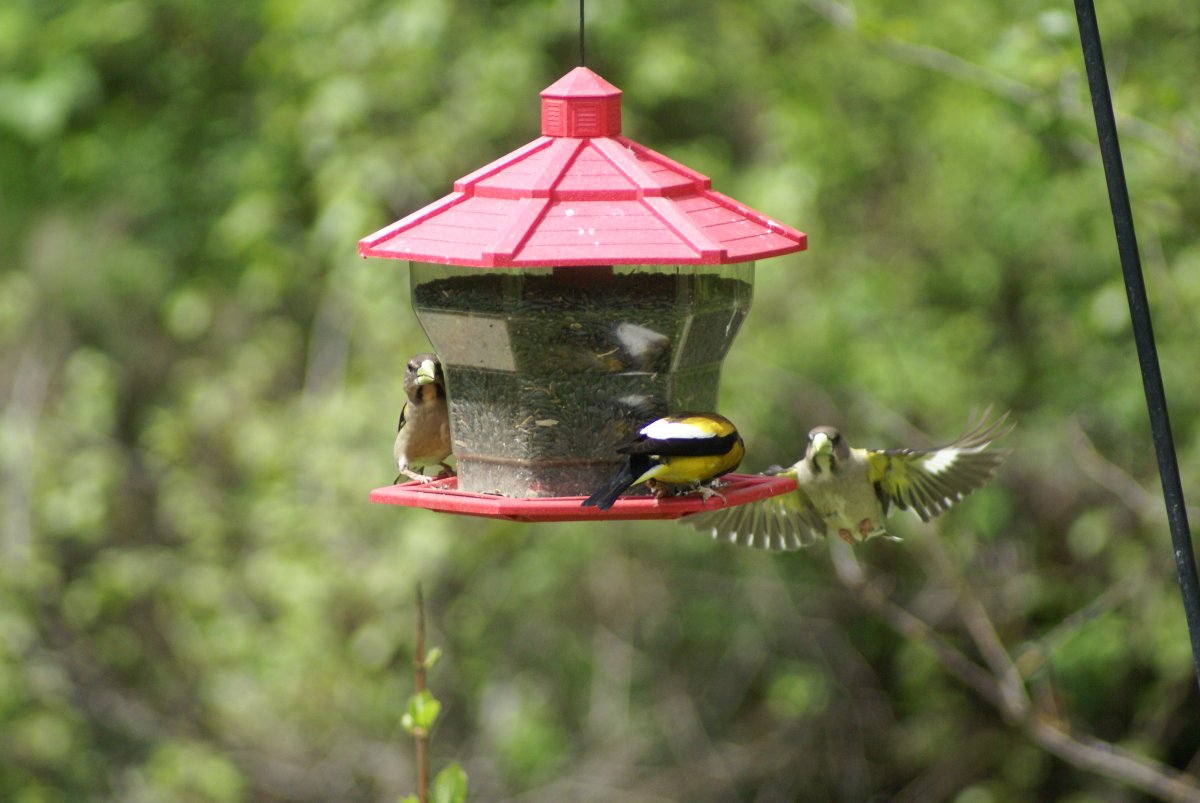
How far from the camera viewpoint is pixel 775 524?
4.87 m

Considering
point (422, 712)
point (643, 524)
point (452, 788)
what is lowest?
point (643, 524)

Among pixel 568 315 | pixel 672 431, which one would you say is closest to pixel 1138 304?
pixel 672 431

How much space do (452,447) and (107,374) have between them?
6166 millimetres

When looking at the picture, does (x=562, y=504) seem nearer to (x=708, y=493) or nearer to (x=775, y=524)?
(x=708, y=493)

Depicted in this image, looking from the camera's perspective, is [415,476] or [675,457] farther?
[415,476]

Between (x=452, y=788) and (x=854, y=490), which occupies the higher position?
(x=854, y=490)

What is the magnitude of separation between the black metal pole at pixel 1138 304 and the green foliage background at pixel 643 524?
12.1ft

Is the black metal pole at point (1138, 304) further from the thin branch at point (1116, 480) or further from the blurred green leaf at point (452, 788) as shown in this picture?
the thin branch at point (1116, 480)

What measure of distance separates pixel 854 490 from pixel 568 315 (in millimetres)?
1406

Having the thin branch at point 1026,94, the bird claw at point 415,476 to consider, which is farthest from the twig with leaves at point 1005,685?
the bird claw at point 415,476

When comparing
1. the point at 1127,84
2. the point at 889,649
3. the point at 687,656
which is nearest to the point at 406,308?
the point at 687,656

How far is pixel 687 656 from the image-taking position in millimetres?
7879

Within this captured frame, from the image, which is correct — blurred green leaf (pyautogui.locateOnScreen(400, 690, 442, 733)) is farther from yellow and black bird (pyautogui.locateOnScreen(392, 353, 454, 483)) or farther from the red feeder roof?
yellow and black bird (pyautogui.locateOnScreen(392, 353, 454, 483))

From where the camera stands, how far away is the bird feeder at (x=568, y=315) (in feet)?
11.5
